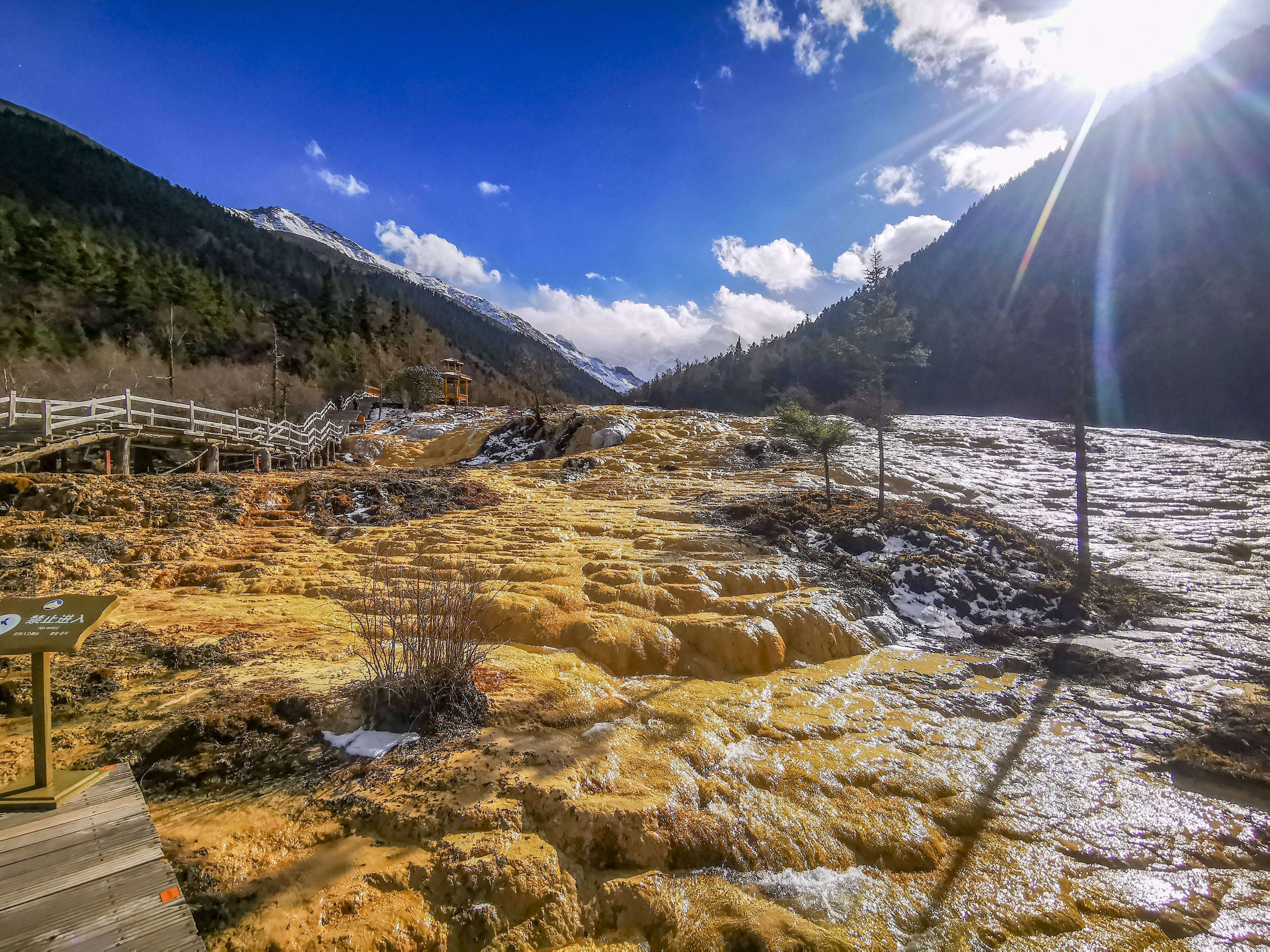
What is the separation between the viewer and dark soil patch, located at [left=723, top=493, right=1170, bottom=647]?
731 cm

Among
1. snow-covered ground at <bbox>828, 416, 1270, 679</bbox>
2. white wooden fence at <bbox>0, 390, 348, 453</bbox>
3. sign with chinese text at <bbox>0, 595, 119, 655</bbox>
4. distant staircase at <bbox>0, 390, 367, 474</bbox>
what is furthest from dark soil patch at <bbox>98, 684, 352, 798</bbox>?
white wooden fence at <bbox>0, 390, 348, 453</bbox>

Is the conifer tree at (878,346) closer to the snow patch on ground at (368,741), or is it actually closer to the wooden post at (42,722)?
the snow patch on ground at (368,741)

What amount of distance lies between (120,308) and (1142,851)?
51.4m

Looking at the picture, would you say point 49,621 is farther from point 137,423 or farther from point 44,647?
point 137,423

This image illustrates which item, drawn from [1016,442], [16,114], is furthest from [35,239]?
[1016,442]

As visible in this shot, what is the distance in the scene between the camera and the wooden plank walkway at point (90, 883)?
5.76ft

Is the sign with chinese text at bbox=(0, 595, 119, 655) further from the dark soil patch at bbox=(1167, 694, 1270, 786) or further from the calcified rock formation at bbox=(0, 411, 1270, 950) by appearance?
the dark soil patch at bbox=(1167, 694, 1270, 786)

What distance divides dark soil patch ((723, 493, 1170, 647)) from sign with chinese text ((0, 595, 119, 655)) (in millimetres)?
7991

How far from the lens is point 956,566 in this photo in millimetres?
8227

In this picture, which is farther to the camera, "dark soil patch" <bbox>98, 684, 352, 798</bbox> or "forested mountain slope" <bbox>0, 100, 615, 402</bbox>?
"forested mountain slope" <bbox>0, 100, 615, 402</bbox>

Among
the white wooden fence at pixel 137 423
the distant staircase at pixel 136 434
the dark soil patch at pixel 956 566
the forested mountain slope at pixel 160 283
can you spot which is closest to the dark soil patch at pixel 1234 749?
the dark soil patch at pixel 956 566

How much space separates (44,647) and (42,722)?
15.5 inches

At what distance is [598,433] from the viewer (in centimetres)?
2011

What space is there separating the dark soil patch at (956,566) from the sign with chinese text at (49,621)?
7991 millimetres
